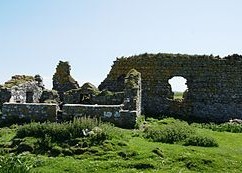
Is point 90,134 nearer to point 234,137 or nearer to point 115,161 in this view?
point 115,161

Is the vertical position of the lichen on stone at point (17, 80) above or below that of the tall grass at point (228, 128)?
above

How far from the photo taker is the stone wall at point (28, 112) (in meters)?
23.4

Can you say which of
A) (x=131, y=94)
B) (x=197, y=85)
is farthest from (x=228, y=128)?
(x=197, y=85)

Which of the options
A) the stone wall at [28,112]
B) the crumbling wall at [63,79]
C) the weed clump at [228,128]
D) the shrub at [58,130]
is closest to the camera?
the shrub at [58,130]

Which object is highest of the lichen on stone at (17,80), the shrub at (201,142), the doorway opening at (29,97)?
the lichen on stone at (17,80)

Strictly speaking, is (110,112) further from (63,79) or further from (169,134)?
(63,79)

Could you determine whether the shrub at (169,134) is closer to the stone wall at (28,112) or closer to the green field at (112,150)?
the green field at (112,150)

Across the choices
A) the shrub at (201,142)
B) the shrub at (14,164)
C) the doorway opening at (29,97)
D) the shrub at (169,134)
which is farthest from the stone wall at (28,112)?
the shrub at (201,142)

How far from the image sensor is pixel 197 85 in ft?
103

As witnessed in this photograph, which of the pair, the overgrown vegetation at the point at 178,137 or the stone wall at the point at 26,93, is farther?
the stone wall at the point at 26,93

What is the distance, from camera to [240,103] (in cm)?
3069

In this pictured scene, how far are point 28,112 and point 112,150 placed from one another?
25.1ft

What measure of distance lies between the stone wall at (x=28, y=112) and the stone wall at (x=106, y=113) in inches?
28.5

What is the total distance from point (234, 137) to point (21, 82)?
47.9ft
